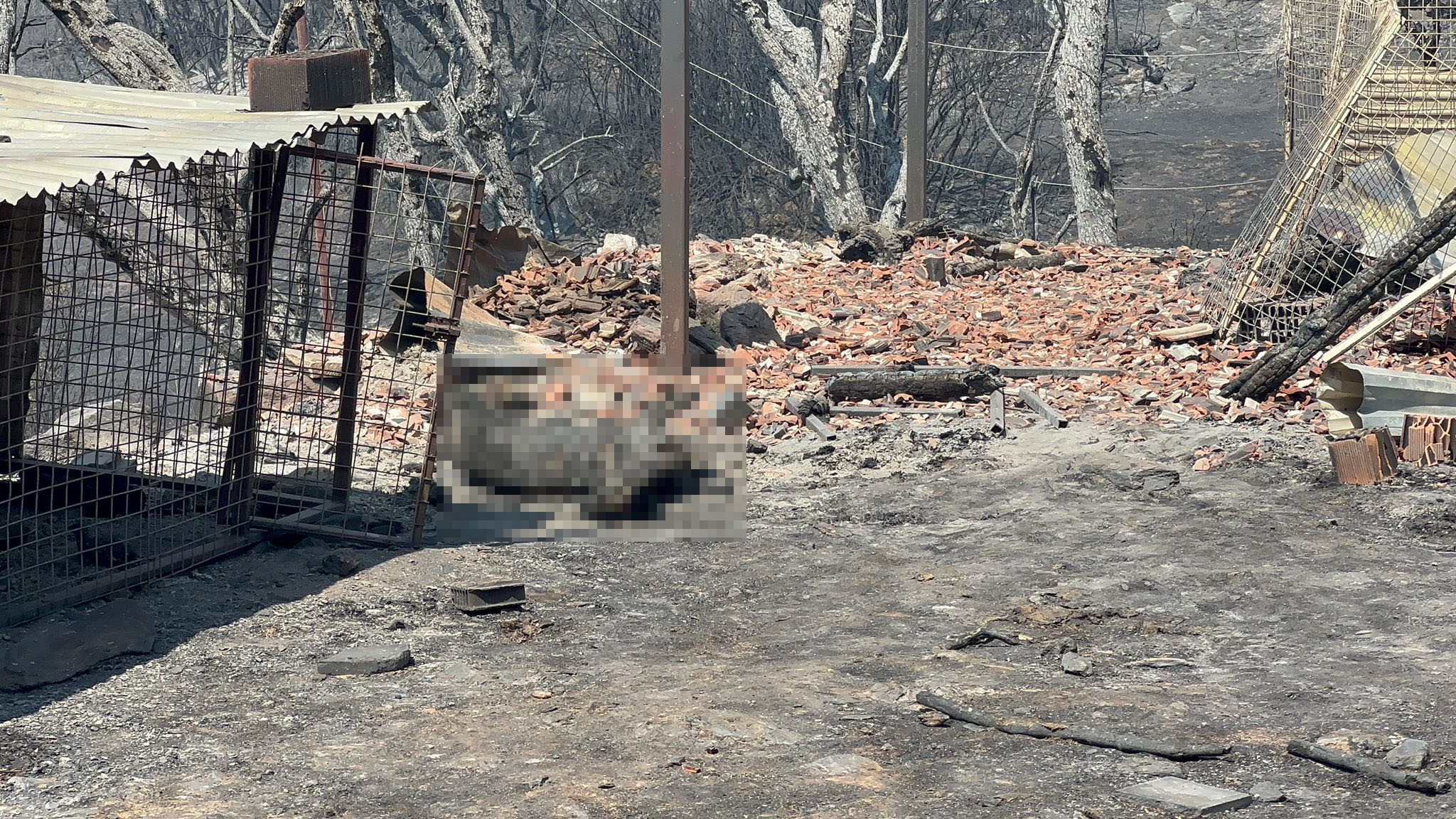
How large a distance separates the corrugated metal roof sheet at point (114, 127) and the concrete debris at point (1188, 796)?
12.5ft

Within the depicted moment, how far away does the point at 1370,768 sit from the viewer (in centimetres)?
398

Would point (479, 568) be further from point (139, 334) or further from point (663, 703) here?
point (139, 334)

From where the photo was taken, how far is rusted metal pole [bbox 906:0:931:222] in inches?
572

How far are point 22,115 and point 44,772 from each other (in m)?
3.14

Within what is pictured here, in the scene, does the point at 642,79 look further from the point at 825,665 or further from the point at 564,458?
the point at 825,665

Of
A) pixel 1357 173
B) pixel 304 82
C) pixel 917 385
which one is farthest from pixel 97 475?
pixel 1357 173

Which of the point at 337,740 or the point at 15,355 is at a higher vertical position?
the point at 15,355

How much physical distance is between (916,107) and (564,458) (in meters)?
8.95

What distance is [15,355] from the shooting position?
21.1 feet

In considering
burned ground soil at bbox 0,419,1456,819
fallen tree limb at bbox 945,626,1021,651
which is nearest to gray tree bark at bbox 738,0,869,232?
burned ground soil at bbox 0,419,1456,819

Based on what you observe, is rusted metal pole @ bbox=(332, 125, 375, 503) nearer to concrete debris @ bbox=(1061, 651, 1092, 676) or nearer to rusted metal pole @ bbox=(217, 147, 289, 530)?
rusted metal pole @ bbox=(217, 147, 289, 530)

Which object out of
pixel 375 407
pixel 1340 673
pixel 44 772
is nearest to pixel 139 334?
pixel 375 407

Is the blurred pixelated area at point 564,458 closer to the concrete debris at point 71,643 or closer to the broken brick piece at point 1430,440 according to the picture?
the concrete debris at point 71,643

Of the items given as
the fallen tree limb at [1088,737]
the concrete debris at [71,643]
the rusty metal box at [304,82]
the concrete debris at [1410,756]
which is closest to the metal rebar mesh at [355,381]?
the rusty metal box at [304,82]
